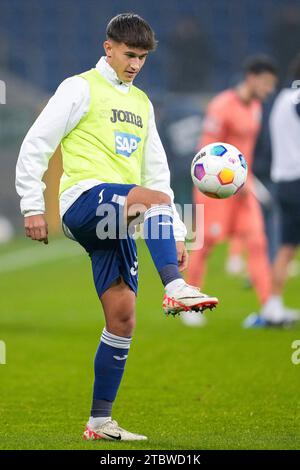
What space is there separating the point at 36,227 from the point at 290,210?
15.7ft

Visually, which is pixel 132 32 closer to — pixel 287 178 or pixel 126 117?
pixel 126 117

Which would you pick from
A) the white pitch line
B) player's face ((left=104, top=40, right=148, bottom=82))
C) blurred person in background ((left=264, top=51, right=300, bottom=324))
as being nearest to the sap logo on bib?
player's face ((left=104, top=40, right=148, bottom=82))

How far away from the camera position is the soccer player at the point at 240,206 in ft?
30.6

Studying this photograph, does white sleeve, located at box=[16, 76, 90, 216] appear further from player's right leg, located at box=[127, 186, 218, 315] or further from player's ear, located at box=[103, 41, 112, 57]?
player's right leg, located at box=[127, 186, 218, 315]

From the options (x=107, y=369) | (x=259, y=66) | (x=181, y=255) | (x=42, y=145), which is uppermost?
(x=259, y=66)

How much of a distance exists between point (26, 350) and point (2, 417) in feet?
8.54

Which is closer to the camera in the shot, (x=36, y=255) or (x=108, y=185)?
(x=108, y=185)

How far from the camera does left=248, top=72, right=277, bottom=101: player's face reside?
9352 millimetres

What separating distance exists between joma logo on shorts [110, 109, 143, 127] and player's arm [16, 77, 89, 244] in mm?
136

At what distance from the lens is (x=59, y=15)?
2434cm

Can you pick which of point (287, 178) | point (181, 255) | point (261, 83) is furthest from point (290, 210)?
point (181, 255)

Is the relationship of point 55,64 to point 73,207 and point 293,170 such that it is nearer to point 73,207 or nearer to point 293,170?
point 293,170

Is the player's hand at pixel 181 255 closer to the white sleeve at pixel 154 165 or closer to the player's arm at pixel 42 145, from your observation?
the white sleeve at pixel 154 165

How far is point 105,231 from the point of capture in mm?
4707
